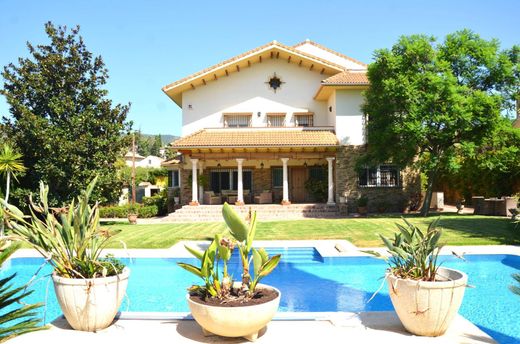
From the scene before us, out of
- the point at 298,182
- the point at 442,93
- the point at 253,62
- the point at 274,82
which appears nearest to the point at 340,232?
the point at 442,93

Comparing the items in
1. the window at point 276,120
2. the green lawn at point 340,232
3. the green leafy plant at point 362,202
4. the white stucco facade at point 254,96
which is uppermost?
the white stucco facade at point 254,96

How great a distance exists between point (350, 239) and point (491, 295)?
19.6ft

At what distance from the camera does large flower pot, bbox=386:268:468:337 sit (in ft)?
13.9

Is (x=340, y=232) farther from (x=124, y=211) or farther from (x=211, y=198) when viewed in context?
(x=124, y=211)

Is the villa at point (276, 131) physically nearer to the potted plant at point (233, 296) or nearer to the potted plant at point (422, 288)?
the potted plant at point (422, 288)

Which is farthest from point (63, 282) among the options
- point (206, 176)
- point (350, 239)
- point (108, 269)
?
point (206, 176)

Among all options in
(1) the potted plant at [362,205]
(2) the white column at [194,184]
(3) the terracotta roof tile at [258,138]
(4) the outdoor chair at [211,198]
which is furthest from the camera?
(4) the outdoor chair at [211,198]

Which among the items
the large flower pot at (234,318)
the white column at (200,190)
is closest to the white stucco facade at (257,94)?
the white column at (200,190)

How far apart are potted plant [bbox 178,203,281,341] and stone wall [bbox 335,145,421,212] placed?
1832cm

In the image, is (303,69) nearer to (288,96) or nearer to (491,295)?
(288,96)

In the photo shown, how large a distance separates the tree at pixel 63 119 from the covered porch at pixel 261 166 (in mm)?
4570

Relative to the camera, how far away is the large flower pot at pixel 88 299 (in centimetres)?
446

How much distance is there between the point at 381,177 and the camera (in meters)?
23.1

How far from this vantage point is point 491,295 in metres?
7.67
